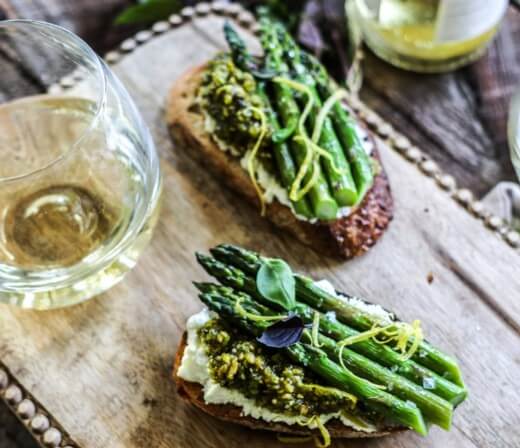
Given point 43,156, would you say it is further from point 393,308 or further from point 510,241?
point 510,241

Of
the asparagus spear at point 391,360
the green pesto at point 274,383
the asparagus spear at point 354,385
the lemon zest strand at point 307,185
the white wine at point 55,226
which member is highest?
the lemon zest strand at point 307,185

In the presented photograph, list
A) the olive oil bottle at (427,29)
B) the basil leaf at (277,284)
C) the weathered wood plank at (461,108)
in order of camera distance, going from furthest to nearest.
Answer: the weathered wood plank at (461,108) < the olive oil bottle at (427,29) < the basil leaf at (277,284)

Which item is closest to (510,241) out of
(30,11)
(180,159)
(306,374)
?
(306,374)

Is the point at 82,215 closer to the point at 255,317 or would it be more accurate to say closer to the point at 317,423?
the point at 255,317

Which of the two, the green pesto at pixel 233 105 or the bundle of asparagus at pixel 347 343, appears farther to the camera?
the green pesto at pixel 233 105

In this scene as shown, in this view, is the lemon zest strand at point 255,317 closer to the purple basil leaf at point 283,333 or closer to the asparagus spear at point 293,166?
the purple basil leaf at point 283,333

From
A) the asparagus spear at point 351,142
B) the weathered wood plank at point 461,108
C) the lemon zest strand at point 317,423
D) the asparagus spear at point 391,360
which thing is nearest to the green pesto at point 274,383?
the lemon zest strand at point 317,423

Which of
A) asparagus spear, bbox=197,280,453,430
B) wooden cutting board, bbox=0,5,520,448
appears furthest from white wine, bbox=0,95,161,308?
asparagus spear, bbox=197,280,453,430
